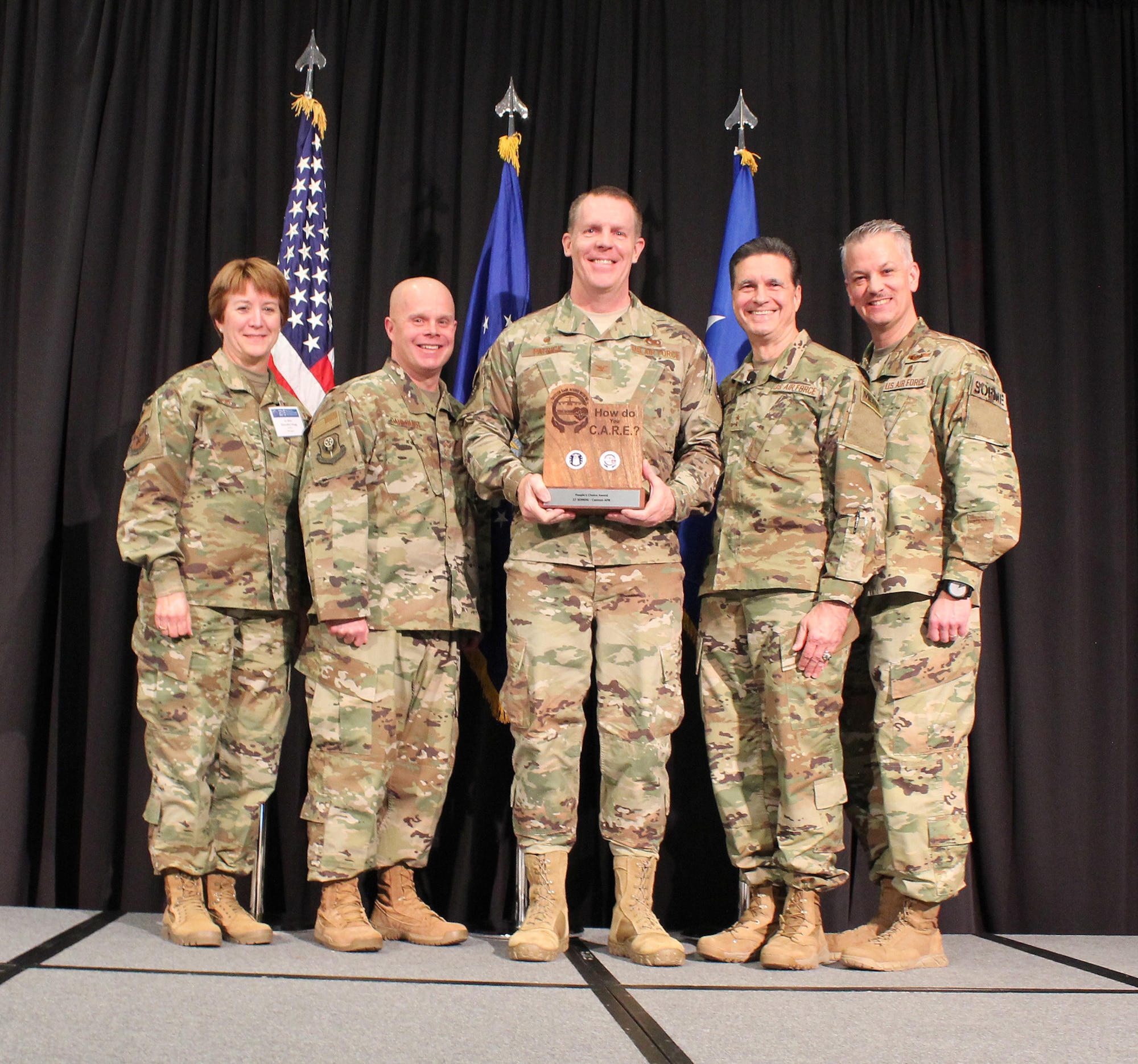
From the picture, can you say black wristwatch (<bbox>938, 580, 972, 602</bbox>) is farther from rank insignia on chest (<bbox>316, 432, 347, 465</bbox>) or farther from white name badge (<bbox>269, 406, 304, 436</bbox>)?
white name badge (<bbox>269, 406, 304, 436</bbox>)

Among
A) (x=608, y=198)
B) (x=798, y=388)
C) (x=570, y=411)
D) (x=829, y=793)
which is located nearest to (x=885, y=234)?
(x=798, y=388)

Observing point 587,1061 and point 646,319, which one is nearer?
point 587,1061

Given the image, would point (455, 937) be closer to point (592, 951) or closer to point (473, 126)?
point (592, 951)

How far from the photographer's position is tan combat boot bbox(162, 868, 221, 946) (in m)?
2.66

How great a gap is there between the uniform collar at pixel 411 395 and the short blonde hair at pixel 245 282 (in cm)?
34

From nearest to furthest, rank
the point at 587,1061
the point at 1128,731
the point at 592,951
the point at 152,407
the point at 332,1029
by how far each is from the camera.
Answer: the point at 587,1061
the point at 332,1029
the point at 592,951
the point at 152,407
the point at 1128,731

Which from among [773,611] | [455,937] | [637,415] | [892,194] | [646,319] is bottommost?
[455,937]

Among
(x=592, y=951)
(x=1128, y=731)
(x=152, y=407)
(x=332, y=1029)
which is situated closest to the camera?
(x=332, y=1029)

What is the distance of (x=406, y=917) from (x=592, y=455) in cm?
131

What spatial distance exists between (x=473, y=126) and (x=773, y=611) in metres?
2.07

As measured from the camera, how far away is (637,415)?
8.89 feet

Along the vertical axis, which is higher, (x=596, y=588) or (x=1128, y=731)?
(x=596, y=588)

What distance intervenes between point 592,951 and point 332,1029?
0.92 meters

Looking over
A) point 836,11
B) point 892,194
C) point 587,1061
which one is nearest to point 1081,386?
point 892,194
